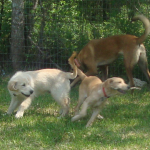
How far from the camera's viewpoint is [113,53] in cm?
720

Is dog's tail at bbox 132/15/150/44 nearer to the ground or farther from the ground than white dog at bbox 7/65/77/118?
farther from the ground

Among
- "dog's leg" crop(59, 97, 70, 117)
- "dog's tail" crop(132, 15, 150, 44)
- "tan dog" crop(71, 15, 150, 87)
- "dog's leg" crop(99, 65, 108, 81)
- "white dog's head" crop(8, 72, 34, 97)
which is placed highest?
"dog's tail" crop(132, 15, 150, 44)

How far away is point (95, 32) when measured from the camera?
816cm

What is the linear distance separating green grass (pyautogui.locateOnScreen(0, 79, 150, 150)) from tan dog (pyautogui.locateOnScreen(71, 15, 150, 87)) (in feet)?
4.26

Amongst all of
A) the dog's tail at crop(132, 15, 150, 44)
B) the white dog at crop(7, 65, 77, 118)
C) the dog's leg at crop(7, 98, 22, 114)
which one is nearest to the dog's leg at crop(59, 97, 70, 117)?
the white dog at crop(7, 65, 77, 118)

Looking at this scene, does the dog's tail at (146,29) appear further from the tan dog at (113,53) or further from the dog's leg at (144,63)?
the dog's leg at (144,63)

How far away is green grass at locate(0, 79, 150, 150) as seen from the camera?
12.8ft

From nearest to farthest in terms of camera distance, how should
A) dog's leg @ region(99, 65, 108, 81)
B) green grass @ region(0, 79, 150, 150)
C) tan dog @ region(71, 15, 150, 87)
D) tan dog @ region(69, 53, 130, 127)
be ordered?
green grass @ region(0, 79, 150, 150) < tan dog @ region(69, 53, 130, 127) < tan dog @ region(71, 15, 150, 87) < dog's leg @ region(99, 65, 108, 81)

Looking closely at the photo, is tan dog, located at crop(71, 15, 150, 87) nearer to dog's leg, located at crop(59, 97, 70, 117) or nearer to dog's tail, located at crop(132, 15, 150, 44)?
dog's tail, located at crop(132, 15, 150, 44)

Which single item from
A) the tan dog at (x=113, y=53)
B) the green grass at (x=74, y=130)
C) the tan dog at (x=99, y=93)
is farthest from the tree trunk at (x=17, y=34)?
the tan dog at (x=99, y=93)

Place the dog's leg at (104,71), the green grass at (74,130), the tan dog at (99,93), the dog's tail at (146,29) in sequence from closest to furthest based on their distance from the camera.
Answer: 1. the green grass at (74,130)
2. the tan dog at (99,93)
3. the dog's tail at (146,29)
4. the dog's leg at (104,71)

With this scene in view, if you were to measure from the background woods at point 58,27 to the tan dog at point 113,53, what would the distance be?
0.78 m

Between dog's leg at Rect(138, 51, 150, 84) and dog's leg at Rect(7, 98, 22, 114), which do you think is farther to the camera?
dog's leg at Rect(138, 51, 150, 84)

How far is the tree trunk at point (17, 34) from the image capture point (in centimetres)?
805
